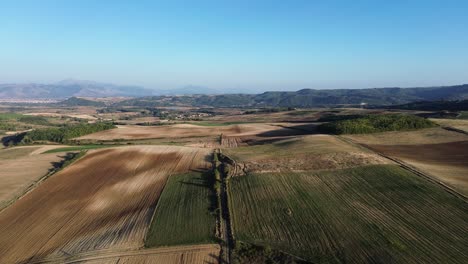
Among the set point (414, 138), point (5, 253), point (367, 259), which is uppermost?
point (414, 138)

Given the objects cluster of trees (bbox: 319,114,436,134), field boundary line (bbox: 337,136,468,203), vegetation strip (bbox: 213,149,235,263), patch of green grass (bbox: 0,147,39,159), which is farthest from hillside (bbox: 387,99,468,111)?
patch of green grass (bbox: 0,147,39,159)

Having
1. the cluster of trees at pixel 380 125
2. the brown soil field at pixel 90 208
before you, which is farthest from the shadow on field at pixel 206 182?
the cluster of trees at pixel 380 125

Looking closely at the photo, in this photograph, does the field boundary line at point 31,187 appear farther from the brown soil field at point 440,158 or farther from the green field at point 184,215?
the brown soil field at point 440,158

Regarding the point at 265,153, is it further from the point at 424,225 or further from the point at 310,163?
the point at 424,225

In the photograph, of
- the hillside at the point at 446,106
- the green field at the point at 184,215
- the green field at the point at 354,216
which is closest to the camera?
the green field at the point at 354,216

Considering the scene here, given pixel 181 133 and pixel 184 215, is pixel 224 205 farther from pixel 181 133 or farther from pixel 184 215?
pixel 181 133

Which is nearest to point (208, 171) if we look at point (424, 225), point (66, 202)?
point (66, 202)
